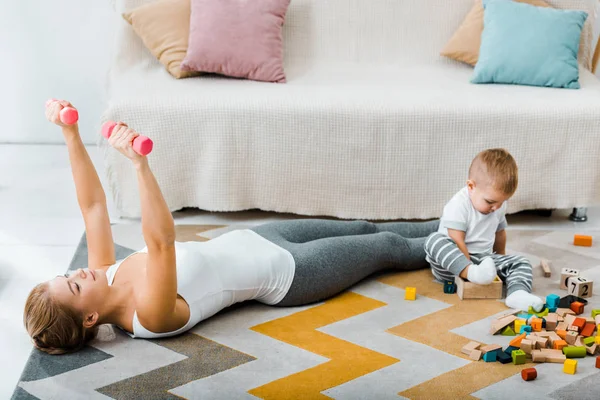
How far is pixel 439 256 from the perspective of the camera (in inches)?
101

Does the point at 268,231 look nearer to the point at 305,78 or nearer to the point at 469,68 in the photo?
the point at 305,78

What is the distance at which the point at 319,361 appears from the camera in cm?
213

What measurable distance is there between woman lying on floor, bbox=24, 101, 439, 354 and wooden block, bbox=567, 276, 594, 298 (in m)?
0.48

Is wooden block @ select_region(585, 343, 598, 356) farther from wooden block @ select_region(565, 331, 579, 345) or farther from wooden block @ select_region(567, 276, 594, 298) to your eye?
wooden block @ select_region(567, 276, 594, 298)

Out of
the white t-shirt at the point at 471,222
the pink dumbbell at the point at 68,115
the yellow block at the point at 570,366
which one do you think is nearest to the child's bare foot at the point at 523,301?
the white t-shirt at the point at 471,222

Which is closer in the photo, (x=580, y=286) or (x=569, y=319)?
(x=569, y=319)

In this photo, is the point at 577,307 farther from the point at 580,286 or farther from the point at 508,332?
the point at 508,332

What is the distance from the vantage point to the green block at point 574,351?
2145mm

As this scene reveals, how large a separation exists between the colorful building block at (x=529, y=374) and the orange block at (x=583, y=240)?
1.08 metres

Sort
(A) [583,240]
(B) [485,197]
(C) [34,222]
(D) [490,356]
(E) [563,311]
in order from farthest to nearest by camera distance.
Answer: (C) [34,222] → (A) [583,240] → (B) [485,197] → (E) [563,311] → (D) [490,356]

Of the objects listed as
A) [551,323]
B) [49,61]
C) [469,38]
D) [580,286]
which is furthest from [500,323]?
[49,61]

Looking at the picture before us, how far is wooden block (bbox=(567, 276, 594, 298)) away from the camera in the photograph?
2523 millimetres

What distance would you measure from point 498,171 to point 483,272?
1.01 feet

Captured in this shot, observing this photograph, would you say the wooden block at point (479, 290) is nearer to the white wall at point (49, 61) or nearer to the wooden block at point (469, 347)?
the wooden block at point (469, 347)
